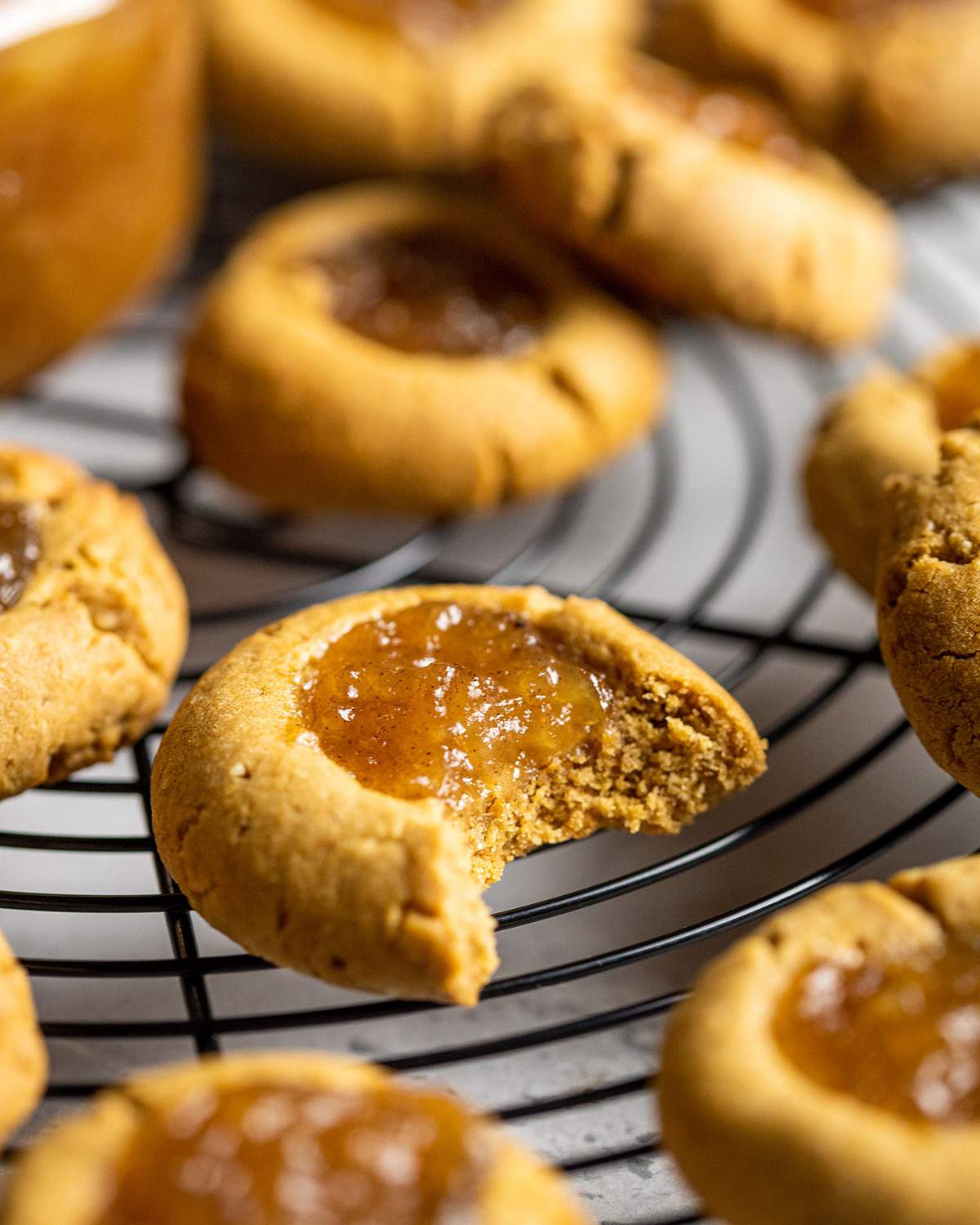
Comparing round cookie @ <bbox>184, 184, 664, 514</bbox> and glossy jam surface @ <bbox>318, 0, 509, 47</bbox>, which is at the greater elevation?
glossy jam surface @ <bbox>318, 0, 509, 47</bbox>

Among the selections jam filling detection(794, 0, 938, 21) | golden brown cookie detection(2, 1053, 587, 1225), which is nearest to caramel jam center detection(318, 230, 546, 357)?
jam filling detection(794, 0, 938, 21)

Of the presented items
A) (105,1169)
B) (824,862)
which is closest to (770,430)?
(824,862)

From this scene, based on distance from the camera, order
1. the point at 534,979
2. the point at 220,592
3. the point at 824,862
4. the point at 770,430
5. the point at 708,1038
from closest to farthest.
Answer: the point at 708,1038 < the point at 534,979 < the point at 824,862 < the point at 220,592 < the point at 770,430

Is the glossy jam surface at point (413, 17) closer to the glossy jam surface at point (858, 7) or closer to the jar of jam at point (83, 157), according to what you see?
the jar of jam at point (83, 157)

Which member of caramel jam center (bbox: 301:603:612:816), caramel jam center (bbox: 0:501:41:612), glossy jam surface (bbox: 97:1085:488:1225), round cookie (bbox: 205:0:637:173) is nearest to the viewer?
glossy jam surface (bbox: 97:1085:488:1225)

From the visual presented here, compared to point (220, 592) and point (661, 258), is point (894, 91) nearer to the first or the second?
point (661, 258)

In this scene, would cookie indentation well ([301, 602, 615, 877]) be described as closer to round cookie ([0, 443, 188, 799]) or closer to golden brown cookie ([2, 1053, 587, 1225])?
round cookie ([0, 443, 188, 799])
